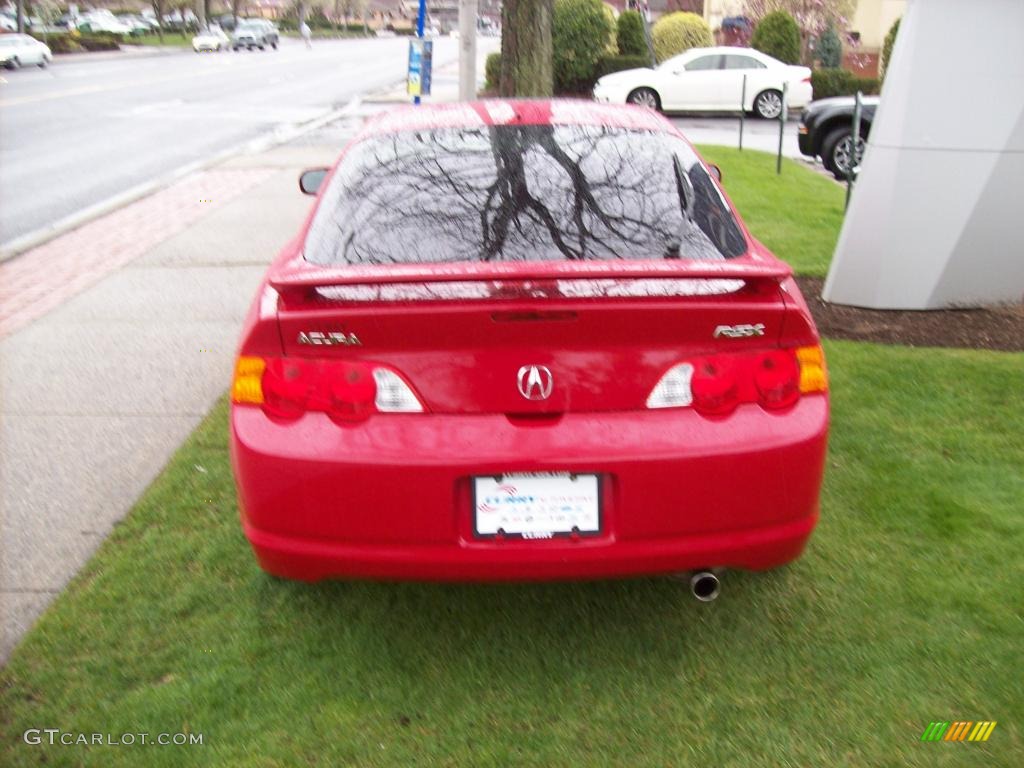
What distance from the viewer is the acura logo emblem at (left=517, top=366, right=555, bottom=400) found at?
108 inches

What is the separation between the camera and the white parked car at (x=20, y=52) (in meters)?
39.9

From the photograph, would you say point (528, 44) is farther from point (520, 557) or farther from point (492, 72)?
point (492, 72)

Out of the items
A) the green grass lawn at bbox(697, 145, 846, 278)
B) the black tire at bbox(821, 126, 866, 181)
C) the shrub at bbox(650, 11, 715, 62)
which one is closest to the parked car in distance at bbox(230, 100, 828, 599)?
the green grass lawn at bbox(697, 145, 846, 278)

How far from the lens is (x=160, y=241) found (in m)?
9.37

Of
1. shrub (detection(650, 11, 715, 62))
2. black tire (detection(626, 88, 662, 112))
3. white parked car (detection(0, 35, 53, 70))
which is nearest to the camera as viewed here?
black tire (detection(626, 88, 662, 112))

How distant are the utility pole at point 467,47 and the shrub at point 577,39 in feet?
46.3

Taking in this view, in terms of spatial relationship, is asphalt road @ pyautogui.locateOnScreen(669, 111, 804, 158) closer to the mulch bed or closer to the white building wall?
the white building wall

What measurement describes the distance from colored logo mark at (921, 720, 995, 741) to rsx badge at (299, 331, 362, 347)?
6.27 feet

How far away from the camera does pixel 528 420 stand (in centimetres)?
279

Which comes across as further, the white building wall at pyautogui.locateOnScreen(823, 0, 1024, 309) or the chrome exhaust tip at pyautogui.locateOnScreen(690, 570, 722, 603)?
the white building wall at pyautogui.locateOnScreen(823, 0, 1024, 309)

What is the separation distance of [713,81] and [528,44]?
1517cm

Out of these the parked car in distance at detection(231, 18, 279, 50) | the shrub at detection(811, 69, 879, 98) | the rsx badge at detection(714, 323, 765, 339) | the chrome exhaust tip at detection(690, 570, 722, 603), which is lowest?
the parked car in distance at detection(231, 18, 279, 50)

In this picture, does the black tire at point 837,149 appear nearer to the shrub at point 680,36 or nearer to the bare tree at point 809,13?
the shrub at point 680,36

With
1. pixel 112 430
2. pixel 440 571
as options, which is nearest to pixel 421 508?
pixel 440 571
